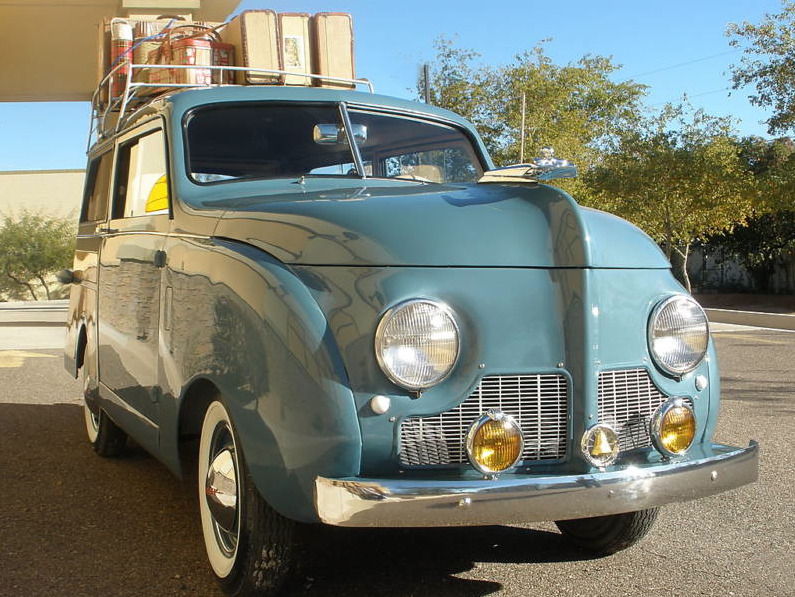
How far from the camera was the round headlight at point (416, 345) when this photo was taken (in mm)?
2703

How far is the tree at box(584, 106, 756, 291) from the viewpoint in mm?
21703

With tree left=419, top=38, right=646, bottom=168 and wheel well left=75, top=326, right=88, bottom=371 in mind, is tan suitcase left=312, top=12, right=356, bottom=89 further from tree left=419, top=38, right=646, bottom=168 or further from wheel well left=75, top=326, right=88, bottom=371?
tree left=419, top=38, right=646, bottom=168

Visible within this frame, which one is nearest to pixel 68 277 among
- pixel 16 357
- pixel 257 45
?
pixel 257 45

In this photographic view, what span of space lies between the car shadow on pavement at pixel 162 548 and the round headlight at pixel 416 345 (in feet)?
2.24

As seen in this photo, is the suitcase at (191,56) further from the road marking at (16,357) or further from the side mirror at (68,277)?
the road marking at (16,357)

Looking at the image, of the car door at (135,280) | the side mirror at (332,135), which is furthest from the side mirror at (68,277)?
the side mirror at (332,135)

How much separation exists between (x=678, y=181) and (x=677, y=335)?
20.4 metres

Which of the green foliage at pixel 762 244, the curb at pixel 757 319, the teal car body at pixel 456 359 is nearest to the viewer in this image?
the teal car body at pixel 456 359

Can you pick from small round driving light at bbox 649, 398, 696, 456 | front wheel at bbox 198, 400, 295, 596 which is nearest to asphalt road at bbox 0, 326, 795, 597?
front wheel at bbox 198, 400, 295, 596

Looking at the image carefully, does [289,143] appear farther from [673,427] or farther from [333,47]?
[673,427]

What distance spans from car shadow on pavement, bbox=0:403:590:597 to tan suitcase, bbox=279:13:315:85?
2.43 m

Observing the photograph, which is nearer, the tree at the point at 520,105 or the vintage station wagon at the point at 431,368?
the vintage station wagon at the point at 431,368

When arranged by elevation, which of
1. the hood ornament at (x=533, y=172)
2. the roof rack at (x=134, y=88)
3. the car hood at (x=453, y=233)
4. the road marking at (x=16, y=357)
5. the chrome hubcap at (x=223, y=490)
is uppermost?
the roof rack at (x=134, y=88)

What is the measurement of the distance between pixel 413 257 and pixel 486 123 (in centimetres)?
2454
